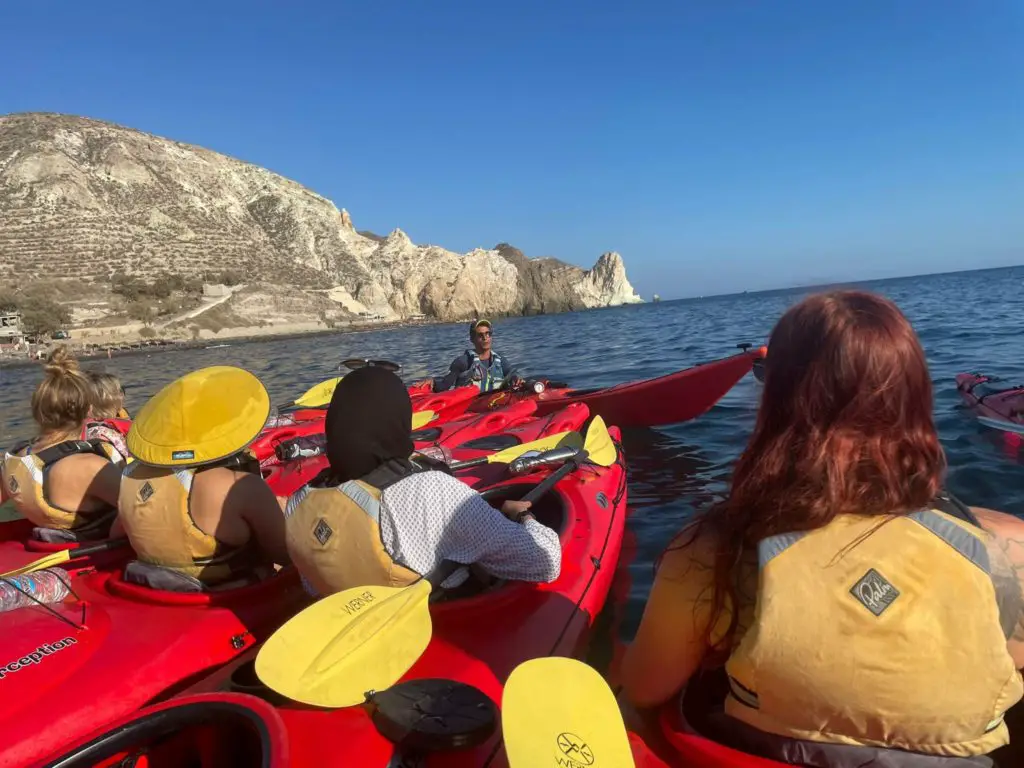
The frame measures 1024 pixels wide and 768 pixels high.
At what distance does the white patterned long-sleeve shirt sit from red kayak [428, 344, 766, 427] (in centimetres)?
574

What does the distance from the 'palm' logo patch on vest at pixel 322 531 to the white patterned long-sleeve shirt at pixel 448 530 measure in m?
0.16

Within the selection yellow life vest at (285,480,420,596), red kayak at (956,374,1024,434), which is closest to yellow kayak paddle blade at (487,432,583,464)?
yellow life vest at (285,480,420,596)

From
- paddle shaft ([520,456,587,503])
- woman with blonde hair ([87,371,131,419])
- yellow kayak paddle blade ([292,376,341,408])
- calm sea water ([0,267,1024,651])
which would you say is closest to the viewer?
paddle shaft ([520,456,587,503])

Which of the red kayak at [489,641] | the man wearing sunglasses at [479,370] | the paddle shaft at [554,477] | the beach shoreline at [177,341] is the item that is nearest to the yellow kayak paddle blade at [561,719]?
the red kayak at [489,641]

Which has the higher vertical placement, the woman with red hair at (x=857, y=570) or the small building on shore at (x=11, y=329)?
the small building on shore at (x=11, y=329)

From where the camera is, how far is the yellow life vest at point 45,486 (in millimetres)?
3857

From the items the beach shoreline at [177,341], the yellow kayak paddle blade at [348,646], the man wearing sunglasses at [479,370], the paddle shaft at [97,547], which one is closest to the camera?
the yellow kayak paddle blade at [348,646]

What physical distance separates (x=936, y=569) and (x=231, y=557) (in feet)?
9.65

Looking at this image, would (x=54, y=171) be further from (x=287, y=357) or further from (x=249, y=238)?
(x=287, y=357)

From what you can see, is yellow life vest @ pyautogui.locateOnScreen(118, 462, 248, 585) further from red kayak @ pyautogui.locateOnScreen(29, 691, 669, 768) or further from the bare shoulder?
the bare shoulder

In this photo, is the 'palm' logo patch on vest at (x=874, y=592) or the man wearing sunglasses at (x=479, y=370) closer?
the 'palm' logo patch on vest at (x=874, y=592)

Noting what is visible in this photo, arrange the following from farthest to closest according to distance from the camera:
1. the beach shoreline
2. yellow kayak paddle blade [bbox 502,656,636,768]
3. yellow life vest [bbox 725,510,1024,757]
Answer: the beach shoreline, yellow kayak paddle blade [bbox 502,656,636,768], yellow life vest [bbox 725,510,1024,757]

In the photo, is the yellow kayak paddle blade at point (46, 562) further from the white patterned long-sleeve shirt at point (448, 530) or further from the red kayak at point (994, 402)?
the red kayak at point (994, 402)

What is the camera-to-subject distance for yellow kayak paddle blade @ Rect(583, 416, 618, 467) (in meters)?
5.21
